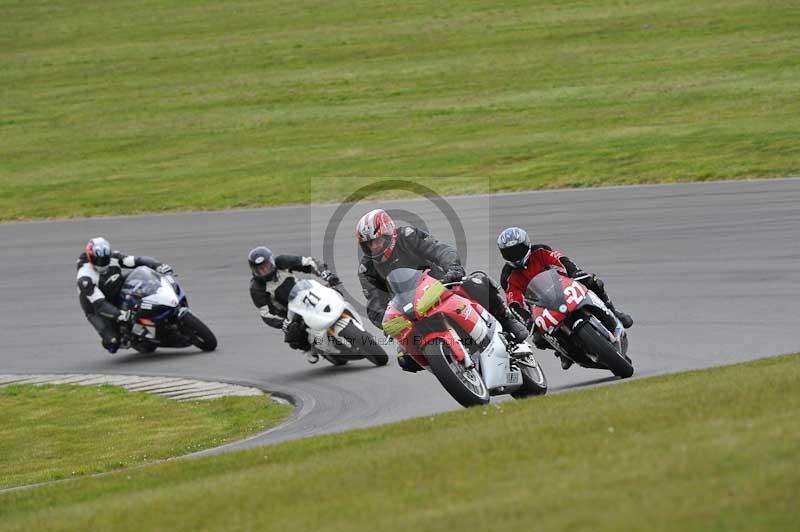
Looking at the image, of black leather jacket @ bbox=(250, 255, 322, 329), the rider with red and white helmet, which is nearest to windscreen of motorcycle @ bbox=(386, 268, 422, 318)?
the rider with red and white helmet

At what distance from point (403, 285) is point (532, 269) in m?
2.12

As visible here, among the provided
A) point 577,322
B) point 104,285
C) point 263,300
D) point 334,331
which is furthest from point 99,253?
point 577,322

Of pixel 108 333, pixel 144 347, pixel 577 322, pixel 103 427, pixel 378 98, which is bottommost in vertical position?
pixel 103 427

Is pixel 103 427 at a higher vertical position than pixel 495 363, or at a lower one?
lower

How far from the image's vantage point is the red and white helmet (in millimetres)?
11656

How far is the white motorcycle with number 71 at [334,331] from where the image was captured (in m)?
15.6

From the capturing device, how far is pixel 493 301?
467 inches

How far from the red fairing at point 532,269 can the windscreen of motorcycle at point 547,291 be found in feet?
0.59

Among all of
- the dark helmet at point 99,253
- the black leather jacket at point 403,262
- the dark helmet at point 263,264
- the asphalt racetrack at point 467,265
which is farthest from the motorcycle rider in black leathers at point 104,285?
the black leather jacket at point 403,262

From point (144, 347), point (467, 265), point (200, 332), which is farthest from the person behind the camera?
point (467, 265)

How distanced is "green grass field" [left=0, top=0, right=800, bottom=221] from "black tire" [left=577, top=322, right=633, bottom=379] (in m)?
14.4

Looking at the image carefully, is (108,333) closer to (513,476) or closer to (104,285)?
(104,285)

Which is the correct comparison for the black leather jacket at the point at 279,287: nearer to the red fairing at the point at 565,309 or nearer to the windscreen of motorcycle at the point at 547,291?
the windscreen of motorcycle at the point at 547,291

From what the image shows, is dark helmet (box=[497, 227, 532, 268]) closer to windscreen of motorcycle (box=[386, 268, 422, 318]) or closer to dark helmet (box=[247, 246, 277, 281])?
windscreen of motorcycle (box=[386, 268, 422, 318])
